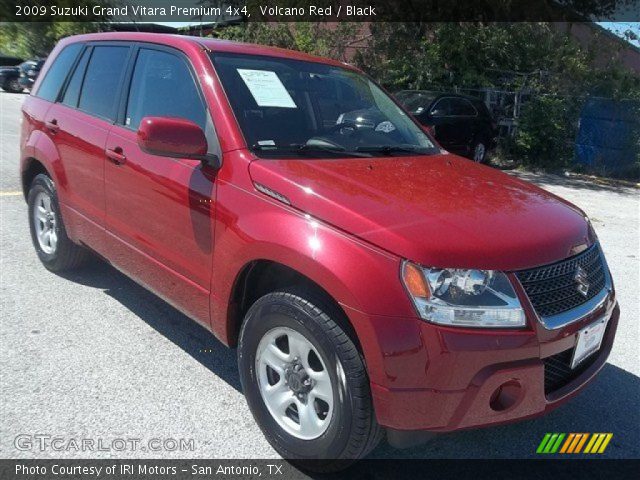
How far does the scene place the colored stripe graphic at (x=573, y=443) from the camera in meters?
2.99

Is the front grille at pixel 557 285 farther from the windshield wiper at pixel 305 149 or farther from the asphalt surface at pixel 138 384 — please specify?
the windshield wiper at pixel 305 149

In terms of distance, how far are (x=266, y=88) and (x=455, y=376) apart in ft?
6.32

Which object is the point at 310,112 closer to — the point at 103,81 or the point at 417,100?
the point at 103,81

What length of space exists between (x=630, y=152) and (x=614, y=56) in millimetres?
4267

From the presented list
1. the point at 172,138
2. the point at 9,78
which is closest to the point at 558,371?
the point at 172,138

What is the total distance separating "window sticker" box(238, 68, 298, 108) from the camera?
10.6 ft

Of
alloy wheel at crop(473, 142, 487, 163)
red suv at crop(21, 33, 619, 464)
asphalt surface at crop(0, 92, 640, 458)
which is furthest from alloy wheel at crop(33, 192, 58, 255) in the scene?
alloy wheel at crop(473, 142, 487, 163)

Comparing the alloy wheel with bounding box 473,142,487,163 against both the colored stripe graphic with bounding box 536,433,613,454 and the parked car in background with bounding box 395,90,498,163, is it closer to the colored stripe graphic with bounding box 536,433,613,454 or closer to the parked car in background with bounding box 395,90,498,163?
the parked car in background with bounding box 395,90,498,163

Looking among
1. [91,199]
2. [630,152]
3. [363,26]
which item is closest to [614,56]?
[630,152]

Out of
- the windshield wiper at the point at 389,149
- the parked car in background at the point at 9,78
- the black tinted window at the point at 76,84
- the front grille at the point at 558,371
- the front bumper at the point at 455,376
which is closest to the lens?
the front bumper at the point at 455,376

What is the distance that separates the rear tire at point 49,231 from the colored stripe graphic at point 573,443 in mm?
3582

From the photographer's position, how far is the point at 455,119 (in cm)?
1248

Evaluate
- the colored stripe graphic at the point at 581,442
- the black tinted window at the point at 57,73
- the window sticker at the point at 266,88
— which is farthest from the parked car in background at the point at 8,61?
the colored stripe graphic at the point at 581,442

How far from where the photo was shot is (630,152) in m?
12.7
